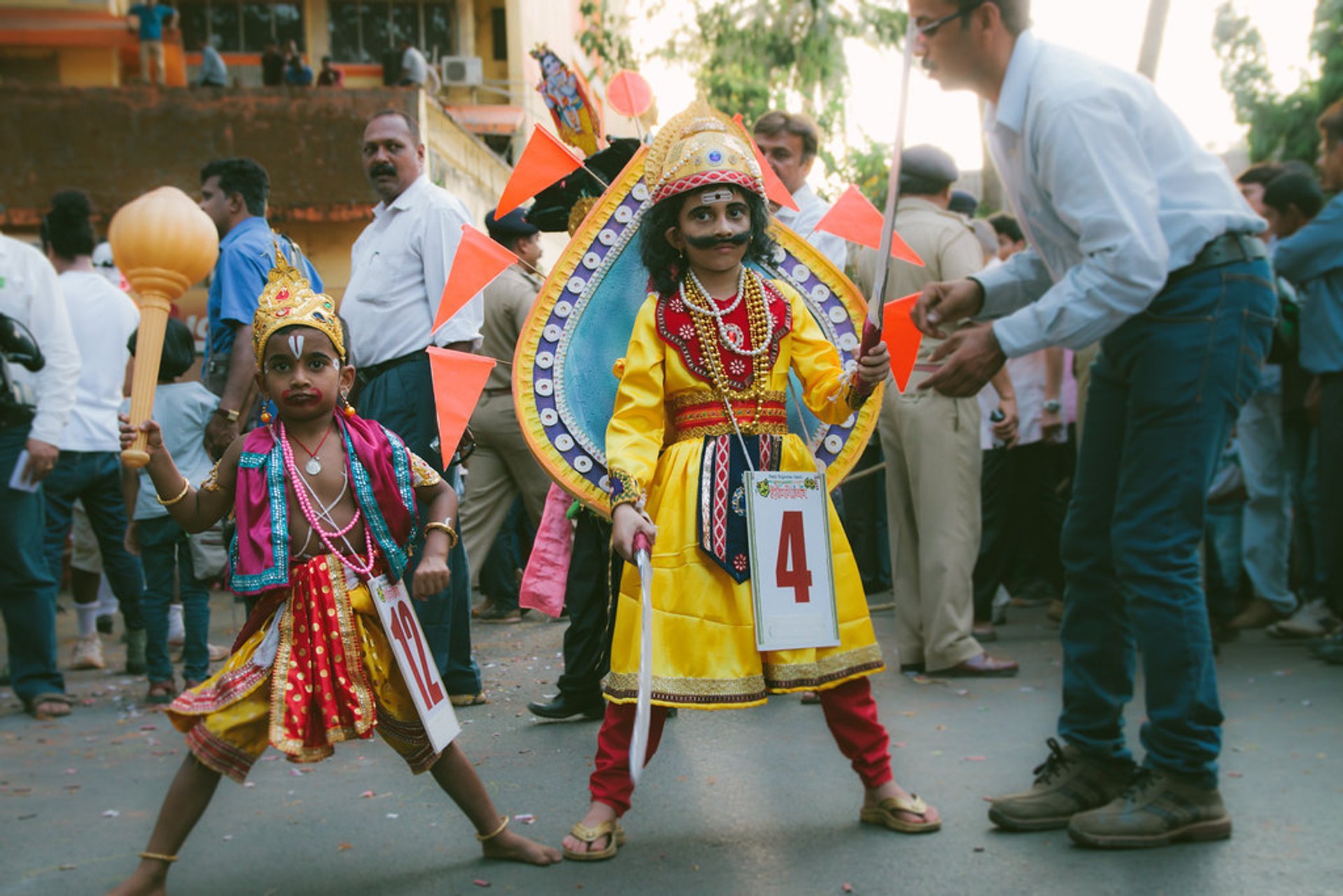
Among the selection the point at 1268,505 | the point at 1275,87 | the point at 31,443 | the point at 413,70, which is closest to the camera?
the point at 31,443

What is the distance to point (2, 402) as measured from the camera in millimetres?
5566

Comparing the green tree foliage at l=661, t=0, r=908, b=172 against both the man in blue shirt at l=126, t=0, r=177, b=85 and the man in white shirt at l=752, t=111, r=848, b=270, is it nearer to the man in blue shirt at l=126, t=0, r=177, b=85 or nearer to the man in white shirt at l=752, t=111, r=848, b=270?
the man in blue shirt at l=126, t=0, r=177, b=85

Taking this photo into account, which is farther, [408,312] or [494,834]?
[408,312]

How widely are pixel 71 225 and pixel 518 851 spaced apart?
4.62 metres

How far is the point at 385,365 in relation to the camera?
525cm

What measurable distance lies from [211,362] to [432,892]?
8.69ft

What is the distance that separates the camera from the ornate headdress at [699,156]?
365 centimetres

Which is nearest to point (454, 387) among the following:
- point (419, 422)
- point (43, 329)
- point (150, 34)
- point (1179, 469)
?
point (419, 422)

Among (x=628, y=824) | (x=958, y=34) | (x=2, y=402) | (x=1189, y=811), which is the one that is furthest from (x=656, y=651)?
(x=2, y=402)

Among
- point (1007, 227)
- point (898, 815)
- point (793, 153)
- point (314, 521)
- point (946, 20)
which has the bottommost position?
point (898, 815)

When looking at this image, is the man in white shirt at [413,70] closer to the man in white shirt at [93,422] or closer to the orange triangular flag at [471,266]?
the man in white shirt at [93,422]

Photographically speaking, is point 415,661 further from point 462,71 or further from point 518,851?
point 462,71

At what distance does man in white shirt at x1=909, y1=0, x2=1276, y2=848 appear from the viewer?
10.2 ft

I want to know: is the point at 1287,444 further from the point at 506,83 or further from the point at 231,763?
the point at 506,83
